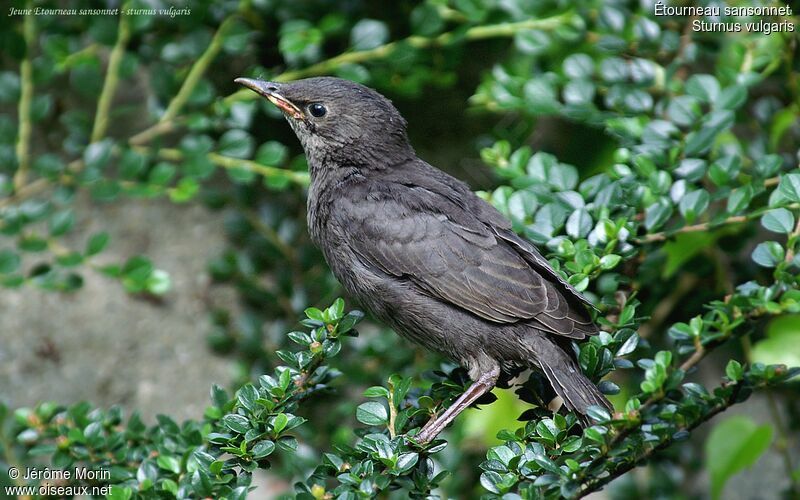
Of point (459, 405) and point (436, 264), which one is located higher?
point (436, 264)

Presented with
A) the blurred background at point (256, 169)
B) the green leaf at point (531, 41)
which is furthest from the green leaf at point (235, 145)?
the green leaf at point (531, 41)

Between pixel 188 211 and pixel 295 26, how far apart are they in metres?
1.27

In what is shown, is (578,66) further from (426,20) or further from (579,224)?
(579,224)

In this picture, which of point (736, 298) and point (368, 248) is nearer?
point (736, 298)

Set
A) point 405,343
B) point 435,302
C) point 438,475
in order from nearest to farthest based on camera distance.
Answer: point 438,475 → point 435,302 → point 405,343

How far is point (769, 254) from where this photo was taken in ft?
9.62

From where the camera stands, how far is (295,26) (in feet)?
13.6

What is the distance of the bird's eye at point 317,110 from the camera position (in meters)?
3.72

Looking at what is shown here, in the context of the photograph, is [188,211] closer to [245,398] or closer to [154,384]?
[154,384]

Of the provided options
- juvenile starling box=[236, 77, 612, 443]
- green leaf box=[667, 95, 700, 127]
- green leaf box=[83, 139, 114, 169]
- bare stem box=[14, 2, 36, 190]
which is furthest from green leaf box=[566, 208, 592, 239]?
bare stem box=[14, 2, 36, 190]

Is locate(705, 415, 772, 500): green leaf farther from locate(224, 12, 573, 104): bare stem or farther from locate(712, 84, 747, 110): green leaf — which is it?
locate(224, 12, 573, 104): bare stem

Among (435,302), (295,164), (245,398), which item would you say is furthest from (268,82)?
(245,398)

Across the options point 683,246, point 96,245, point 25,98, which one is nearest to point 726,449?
point 683,246

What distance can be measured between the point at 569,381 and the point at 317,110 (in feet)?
5.08
